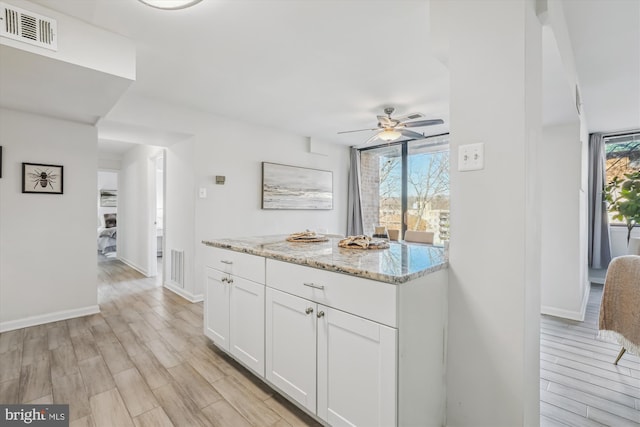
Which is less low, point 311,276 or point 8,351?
point 311,276

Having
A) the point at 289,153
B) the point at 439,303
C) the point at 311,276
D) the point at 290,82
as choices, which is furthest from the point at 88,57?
the point at 289,153

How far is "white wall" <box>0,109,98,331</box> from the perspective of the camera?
2.84m

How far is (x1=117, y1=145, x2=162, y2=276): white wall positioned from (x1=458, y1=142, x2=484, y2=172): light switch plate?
4.64 metres

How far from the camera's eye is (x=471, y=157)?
1409 millimetres

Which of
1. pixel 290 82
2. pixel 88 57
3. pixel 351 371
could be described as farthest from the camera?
pixel 290 82

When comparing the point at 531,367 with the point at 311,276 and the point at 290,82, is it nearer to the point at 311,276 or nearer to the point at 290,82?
the point at 311,276

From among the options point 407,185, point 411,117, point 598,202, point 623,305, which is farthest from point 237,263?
point 598,202

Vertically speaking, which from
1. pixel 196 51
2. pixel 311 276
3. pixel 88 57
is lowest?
pixel 311 276

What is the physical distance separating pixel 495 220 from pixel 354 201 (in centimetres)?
445

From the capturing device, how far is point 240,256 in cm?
204

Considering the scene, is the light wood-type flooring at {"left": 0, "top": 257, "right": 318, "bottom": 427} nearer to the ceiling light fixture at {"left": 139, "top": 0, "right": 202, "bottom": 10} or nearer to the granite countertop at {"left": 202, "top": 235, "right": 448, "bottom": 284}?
the granite countertop at {"left": 202, "top": 235, "right": 448, "bottom": 284}

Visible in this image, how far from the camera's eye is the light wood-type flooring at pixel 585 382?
165 cm

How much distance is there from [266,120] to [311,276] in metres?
3.17

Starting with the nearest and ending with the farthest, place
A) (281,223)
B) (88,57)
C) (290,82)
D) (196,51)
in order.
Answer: (88,57), (196,51), (290,82), (281,223)
